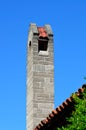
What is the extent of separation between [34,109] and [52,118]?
183 inches

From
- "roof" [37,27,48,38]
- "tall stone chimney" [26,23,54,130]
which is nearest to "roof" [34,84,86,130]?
"tall stone chimney" [26,23,54,130]

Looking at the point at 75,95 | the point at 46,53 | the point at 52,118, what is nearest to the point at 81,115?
the point at 75,95

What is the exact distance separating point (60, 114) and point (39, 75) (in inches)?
217

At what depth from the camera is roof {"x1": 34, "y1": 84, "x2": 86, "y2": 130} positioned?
11031 mm

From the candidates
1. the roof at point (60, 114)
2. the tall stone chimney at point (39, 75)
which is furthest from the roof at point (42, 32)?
the roof at point (60, 114)

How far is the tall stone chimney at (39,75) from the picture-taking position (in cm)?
1692

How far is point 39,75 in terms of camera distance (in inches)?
685

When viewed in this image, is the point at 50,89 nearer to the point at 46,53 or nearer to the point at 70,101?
the point at 46,53

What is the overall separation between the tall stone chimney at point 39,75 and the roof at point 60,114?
3658mm

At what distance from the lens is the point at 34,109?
55.1 feet

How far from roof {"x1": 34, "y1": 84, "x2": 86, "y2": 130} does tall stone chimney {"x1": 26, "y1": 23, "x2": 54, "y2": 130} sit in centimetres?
366

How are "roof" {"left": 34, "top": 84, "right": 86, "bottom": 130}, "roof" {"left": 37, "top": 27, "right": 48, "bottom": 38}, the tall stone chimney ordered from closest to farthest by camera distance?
"roof" {"left": 34, "top": 84, "right": 86, "bottom": 130}
the tall stone chimney
"roof" {"left": 37, "top": 27, "right": 48, "bottom": 38}

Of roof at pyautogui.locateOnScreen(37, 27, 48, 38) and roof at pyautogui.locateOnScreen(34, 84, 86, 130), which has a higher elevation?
roof at pyautogui.locateOnScreen(37, 27, 48, 38)

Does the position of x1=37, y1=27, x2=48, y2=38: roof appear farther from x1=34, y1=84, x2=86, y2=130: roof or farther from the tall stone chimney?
x1=34, y1=84, x2=86, y2=130: roof
